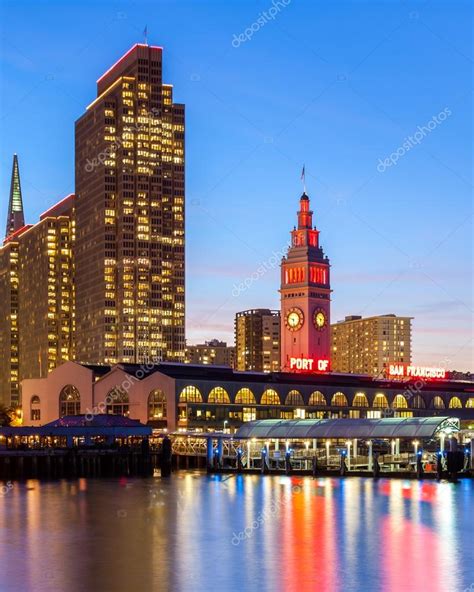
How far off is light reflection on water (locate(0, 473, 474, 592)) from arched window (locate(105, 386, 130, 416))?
72.5 meters

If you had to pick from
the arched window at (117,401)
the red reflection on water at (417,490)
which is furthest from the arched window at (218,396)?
the red reflection on water at (417,490)

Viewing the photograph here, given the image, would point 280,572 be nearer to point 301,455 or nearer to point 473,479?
point 473,479

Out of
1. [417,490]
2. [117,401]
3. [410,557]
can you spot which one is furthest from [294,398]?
[410,557]

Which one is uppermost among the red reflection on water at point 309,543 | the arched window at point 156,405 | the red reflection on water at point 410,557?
the arched window at point 156,405

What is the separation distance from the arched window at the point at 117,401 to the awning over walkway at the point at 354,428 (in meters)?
46.4

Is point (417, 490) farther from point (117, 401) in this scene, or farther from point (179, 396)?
point (117, 401)

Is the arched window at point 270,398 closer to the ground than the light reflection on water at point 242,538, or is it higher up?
higher up

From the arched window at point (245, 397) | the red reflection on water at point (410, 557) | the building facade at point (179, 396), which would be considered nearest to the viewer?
the red reflection on water at point (410, 557)

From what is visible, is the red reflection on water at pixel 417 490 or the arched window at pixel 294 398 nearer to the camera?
the red reflection on water at pixel 417 490

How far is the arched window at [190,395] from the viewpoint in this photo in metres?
182

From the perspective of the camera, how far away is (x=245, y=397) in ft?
628

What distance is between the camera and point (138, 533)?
79.1 metres

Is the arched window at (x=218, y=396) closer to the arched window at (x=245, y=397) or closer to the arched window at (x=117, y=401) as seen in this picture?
the arched window at (x=245, y=397)

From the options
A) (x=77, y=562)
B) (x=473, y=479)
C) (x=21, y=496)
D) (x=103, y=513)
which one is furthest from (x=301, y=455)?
(x=77, y=562)
